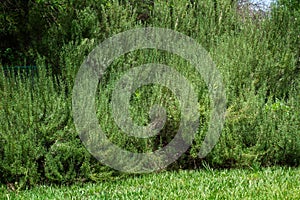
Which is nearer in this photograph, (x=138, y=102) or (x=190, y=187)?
(x=190, y=187)

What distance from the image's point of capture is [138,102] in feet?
15.2

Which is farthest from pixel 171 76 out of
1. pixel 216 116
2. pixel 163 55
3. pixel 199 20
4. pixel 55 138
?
pixel 199 20

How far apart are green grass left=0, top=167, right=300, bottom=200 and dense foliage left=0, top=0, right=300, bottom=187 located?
23 cm

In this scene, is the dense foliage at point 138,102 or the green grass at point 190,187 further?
the dense foliage at point 138,102

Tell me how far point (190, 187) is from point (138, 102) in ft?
Answer: 4.51

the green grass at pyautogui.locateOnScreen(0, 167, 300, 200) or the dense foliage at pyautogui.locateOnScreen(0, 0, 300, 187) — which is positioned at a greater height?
the dense foliage at pyautogui.locateOnScreen(0, 0, 300, 187)

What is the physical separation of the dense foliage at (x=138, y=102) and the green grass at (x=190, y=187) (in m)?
0.23

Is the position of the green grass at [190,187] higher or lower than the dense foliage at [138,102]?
lower

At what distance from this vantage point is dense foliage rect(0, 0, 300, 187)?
13.1ft

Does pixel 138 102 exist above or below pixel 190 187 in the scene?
above

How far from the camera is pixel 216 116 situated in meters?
4.58

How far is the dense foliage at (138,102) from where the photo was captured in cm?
399

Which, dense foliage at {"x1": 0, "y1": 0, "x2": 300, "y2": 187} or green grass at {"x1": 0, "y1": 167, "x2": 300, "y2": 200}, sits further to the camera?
dense foliage at {"x1": 0, "y1": 0, "x2": 300, "y2": 187}

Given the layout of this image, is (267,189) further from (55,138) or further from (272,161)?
(55,138)
